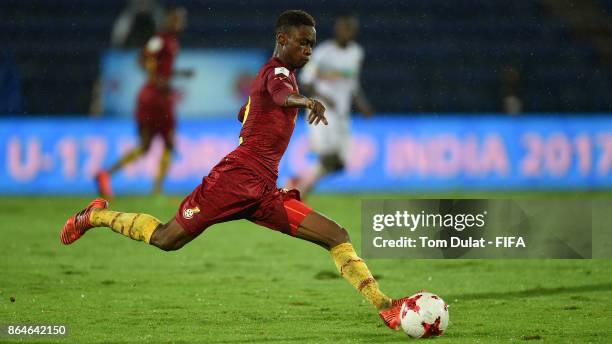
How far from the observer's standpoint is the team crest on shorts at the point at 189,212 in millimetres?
6824

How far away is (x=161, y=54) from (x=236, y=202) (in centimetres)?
815

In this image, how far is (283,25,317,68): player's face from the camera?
6.77 metres

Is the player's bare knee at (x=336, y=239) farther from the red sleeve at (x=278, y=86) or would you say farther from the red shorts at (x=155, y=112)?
the red shorts at (x=155, y=112)

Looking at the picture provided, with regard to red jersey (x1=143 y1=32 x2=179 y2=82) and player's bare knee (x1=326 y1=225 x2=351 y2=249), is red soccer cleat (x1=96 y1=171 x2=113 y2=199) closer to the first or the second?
red jersey (x1=143 y1=32 x2=179 y2=82)

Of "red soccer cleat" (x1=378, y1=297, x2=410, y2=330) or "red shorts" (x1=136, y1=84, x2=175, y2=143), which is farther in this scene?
"red shorts" (x1=136, y1=84, x2=175, y2=143)

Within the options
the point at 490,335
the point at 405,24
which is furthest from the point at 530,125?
the point at 490,335

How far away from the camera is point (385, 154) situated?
55.0 ft

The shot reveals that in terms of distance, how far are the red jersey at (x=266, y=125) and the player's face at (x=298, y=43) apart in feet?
0.25

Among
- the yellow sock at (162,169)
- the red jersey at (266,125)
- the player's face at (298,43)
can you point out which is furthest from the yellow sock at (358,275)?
the yellow sock at (162,169)

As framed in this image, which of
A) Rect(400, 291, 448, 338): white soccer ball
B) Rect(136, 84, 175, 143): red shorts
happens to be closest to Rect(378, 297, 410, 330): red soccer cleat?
Rect(400, 291, 448, 338): white soccer ball

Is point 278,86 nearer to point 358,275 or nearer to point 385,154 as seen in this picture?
point 358,275

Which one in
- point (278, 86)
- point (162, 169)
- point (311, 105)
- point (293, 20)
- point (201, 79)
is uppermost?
point (201, 79)

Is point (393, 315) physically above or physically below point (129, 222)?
below
